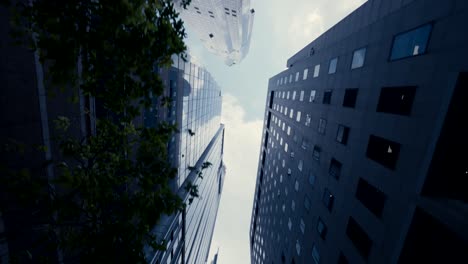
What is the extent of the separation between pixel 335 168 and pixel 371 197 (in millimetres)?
4301

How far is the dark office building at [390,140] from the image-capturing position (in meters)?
6.88

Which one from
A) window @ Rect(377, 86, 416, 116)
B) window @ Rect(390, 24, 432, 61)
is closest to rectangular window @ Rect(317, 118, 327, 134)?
window @ Rect(377, 86, 416, 116)

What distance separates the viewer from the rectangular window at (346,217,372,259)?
10289 mm

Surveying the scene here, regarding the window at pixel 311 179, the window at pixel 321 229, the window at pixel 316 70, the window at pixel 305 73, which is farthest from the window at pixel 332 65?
the window at pixel 321 229

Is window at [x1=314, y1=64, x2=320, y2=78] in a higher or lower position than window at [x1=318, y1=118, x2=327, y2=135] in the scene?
higher

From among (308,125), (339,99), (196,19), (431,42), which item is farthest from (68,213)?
(196,19)

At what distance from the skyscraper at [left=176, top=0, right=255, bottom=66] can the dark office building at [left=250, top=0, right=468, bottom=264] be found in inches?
1053

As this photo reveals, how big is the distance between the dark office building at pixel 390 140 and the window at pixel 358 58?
3.1 inches

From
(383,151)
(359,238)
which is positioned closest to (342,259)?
(359,238)

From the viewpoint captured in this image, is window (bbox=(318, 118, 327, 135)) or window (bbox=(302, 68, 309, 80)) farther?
window (bbox=(302, 68, 309, 80))

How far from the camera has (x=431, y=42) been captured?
7.83m

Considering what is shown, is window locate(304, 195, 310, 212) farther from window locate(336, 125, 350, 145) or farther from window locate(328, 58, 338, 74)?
window locate(328, 58, 338, 74)

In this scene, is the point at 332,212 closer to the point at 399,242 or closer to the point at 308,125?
the point at 399,242

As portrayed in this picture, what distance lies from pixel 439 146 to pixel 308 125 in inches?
573
